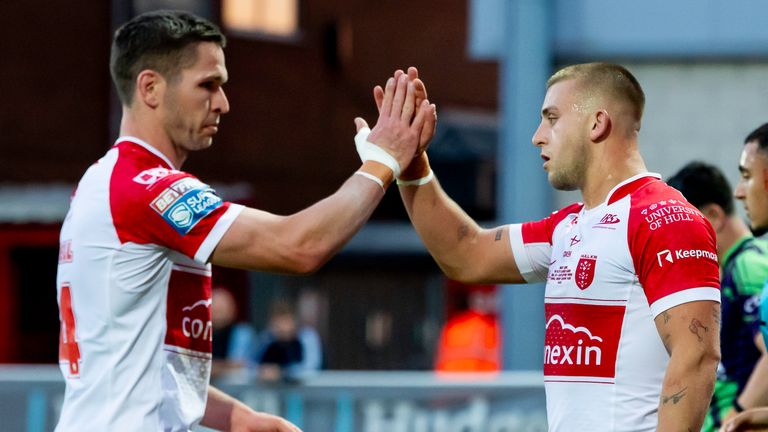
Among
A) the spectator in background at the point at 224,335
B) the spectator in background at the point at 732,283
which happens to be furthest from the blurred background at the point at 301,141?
the spectator in background at the point at 732,283

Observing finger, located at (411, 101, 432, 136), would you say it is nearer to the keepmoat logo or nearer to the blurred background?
the keepmoat logo

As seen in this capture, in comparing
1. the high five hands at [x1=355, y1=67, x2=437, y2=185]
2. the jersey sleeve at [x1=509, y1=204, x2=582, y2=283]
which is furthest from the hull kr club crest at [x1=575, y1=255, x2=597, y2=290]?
→ the high five hands at [x1=355, y1=67, x2=437, y2=185]

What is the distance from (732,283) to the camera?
19.1ft

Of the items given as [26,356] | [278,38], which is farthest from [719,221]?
[278,38]

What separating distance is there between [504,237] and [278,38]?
664 inches

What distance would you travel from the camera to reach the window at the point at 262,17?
20.3 m

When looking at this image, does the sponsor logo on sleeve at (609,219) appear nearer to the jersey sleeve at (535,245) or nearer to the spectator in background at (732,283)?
the jersey sleeve at (535,245)

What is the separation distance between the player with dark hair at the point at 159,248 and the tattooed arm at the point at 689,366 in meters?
1.01

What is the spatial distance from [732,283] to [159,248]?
114 inches

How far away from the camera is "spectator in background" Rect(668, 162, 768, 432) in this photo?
5.77 metres

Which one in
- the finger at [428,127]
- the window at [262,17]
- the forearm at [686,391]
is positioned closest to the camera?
the forearm at [686,391]

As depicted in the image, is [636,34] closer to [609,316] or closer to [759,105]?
[759,105]

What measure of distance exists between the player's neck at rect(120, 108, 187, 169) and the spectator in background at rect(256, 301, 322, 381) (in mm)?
5319

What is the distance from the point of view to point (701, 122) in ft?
31.3
